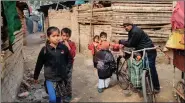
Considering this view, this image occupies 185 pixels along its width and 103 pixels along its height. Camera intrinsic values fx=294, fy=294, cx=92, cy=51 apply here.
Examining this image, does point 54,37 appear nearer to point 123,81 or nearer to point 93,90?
point 93,90

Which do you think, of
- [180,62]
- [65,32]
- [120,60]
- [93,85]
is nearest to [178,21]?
[180,62]

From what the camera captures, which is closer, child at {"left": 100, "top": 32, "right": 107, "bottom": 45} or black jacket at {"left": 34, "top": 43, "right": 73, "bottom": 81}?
black jacket at {"left": 34, "top": 43, "right": 73, "bottom": 81}

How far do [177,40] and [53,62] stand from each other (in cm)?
212

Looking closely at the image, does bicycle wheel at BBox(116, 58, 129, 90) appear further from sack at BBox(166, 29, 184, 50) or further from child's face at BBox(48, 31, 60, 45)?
child's face at BBox(48, 31, 60, 45)

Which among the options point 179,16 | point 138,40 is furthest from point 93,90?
point 179,16

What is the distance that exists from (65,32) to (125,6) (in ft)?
16.6

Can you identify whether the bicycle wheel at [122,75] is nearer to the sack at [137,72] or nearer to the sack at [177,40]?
the sack at [137,72]

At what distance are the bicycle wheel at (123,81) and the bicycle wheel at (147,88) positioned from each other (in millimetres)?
1059

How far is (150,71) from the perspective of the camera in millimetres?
6379

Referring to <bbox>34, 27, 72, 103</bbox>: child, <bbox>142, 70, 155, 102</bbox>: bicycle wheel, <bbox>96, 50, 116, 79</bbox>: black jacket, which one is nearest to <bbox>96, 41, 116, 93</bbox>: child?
<bbox>96, 50, 116, 79</bbox>: black jacket

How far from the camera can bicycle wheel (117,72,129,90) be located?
711 cm

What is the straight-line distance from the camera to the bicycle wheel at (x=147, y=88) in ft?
19.1

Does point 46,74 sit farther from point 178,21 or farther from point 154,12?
point 154,12

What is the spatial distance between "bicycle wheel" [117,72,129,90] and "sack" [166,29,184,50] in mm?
2134
